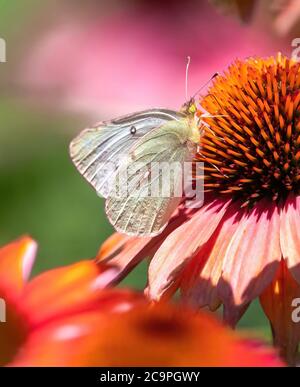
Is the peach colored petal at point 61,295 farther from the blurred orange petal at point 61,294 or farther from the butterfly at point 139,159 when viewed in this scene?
the butterfly at point 139,159

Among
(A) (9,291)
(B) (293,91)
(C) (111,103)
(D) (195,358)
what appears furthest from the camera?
(C) (111,103)

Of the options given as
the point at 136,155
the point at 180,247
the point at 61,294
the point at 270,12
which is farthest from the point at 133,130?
the point at 270,12

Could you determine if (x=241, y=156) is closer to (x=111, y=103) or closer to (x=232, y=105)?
(x=232, y=105)

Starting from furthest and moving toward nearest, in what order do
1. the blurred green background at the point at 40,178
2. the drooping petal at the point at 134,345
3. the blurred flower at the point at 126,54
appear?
the blurred flower at the point at 126,54 < the blurred green background at the point at 40,178 < the drooping petal at the point at 134,345

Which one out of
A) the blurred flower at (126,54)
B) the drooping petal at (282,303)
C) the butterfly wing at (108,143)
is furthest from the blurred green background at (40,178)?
the drooping petal at (282,303)

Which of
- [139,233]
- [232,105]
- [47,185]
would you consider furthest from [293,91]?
[47,185]

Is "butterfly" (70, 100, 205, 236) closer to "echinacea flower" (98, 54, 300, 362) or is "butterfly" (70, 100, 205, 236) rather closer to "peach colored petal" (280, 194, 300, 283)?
"echinacea flower" (98, 54, 300, 362)

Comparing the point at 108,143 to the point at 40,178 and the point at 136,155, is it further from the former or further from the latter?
the point at 40,178
